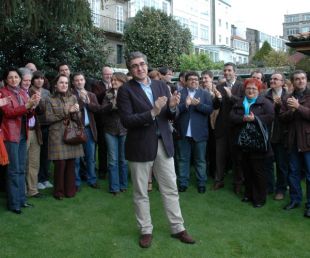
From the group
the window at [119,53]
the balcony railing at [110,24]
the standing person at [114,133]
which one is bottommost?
the standing person at [114,133]

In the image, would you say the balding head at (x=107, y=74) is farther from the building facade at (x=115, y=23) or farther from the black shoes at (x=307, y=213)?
the building facade at (x=115, y=23)

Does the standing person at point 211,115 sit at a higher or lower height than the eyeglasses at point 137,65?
lower

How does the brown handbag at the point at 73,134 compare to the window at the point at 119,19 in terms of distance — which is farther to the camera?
the window at the point at 119,19

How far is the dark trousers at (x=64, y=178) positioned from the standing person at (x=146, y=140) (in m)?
2.12

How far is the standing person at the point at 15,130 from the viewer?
5473mm

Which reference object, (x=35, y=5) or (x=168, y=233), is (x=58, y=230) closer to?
(x=168, y=233)

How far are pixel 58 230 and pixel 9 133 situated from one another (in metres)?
1.44

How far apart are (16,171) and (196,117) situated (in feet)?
9.48

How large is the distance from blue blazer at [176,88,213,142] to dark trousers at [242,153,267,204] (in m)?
0.87

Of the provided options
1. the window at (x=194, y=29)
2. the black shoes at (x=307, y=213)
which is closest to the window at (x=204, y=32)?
the window at (x=194, y=29)

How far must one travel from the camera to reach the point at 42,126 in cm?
683

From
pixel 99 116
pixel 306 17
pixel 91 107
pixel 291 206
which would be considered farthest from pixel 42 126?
pixel 306 17

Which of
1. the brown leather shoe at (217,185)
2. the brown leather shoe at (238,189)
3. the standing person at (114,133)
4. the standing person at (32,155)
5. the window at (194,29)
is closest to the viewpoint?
the standing person at (32,155)

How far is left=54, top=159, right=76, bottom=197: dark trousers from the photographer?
6.45 meters
